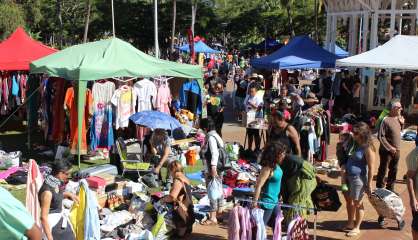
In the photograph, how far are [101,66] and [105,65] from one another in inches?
5.7

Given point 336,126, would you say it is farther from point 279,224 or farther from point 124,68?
point 279,224

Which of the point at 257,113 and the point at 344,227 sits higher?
the point at 257,113

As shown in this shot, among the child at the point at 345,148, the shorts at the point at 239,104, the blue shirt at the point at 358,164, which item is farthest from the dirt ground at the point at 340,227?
the shorts at the point at 239,104

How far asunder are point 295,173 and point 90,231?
8.67 ft

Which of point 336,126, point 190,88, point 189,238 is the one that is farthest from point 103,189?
point 336,126

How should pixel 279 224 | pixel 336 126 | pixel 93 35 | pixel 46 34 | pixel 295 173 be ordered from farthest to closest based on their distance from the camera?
pixel 46 34, pixel 93 35, pixel 336 126, pixel 295 173, pixel 279 224

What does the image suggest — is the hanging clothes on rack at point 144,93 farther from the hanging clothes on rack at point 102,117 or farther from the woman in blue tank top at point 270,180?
the woman in blue tank top at point 270,180

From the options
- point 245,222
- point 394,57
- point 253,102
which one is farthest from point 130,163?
point 394,57

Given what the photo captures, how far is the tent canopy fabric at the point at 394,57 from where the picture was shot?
45.2 feet

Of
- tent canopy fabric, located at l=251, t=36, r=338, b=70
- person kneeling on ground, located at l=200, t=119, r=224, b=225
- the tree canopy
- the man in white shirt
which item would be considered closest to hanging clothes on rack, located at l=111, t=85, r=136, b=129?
the man in white shirt

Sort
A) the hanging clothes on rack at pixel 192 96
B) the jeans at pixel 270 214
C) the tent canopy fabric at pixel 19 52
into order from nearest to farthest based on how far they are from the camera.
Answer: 1. the jeans at pixel 270 214
2. the hanging clothes on rack at pixel 192 96
3. the tent canopy fabric at pixel 19 52

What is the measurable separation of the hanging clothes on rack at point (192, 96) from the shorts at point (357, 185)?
26.2ft

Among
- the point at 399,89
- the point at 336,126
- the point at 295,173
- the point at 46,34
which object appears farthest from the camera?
the point at 46,34

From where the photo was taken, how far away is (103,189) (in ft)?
30.6
